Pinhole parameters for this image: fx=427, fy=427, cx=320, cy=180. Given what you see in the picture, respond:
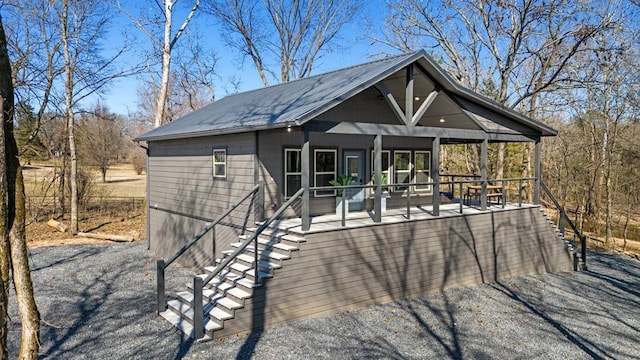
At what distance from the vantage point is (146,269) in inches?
464

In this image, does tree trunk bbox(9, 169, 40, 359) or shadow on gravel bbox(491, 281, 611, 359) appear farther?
shadow on gravel bbox(491, 281, 611, 359)

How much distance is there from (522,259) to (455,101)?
495 centimetres

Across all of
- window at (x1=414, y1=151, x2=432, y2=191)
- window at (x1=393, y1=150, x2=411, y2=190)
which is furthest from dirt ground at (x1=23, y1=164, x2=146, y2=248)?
window at (x1=414, y1=151, x2=432, y2=191)

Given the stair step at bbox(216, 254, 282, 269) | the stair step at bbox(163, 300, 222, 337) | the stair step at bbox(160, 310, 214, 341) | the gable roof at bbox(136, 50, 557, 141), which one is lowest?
the stair step at bbox(160, 310, 214, 341)

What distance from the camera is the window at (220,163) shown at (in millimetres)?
10414

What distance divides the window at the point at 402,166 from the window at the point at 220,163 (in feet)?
17.0

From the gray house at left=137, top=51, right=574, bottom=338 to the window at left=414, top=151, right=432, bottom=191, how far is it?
0.15ft

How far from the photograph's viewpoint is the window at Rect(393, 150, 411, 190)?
12914mm

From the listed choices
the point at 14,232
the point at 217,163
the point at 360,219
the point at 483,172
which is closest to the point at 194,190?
the point at 217,163

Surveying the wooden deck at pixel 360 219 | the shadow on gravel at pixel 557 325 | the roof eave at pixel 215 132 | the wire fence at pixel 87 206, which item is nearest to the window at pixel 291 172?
the wooden deck at pixel 360 219

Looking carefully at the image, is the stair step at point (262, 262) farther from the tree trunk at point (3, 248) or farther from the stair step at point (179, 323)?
the tree trunk at point (3, 248)

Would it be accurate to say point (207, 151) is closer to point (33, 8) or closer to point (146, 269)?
point (146, 269)

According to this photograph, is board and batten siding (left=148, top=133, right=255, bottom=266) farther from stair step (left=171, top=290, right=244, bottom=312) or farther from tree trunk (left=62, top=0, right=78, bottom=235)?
tree trunk (left=62, top=0, right=78, bottom=235)

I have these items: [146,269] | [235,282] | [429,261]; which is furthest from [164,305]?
[429,261]
